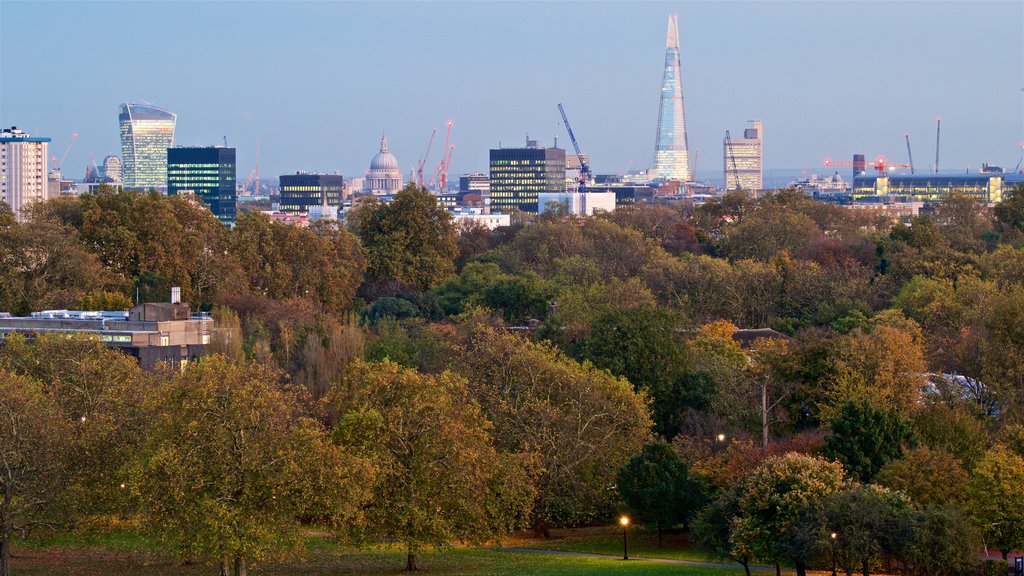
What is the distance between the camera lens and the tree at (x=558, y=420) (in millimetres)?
42719

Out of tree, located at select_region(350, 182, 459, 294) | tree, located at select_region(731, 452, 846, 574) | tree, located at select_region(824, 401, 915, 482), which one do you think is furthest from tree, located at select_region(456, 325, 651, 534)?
tree, located at select_region(350, 182, 459, 294)

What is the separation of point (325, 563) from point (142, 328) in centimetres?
3350

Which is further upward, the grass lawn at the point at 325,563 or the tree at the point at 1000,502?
the tree at the point at 1000,502

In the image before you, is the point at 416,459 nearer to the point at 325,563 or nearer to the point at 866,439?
the point at 325,563

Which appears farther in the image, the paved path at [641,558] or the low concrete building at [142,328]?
the low concrete building at [142,328]

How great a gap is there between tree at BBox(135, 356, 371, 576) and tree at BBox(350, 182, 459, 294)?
57159mm

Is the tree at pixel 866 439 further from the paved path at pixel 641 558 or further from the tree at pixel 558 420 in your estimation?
the tree at pixel 558 420

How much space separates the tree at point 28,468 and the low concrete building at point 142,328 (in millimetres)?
32328

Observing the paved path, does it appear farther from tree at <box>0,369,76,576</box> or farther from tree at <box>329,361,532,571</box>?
tree at <box>0,369,76,576</box>

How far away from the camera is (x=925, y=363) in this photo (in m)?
52.9

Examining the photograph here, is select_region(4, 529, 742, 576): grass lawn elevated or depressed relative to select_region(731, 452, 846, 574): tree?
depressed

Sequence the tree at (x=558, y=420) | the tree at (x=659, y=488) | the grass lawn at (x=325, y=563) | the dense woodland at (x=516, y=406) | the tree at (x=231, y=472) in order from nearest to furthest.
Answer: the tree at (x=231, y=472), the dense woodland at (x=516, y=406), the grass lawn at (x=325, y=563), the tree at (x=659, y=488), the tree at (x=558, y=420)

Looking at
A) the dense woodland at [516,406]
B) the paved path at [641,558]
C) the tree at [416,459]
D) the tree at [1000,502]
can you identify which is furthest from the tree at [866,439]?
the tree at [416,459]

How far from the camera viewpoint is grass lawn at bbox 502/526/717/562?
130ft
